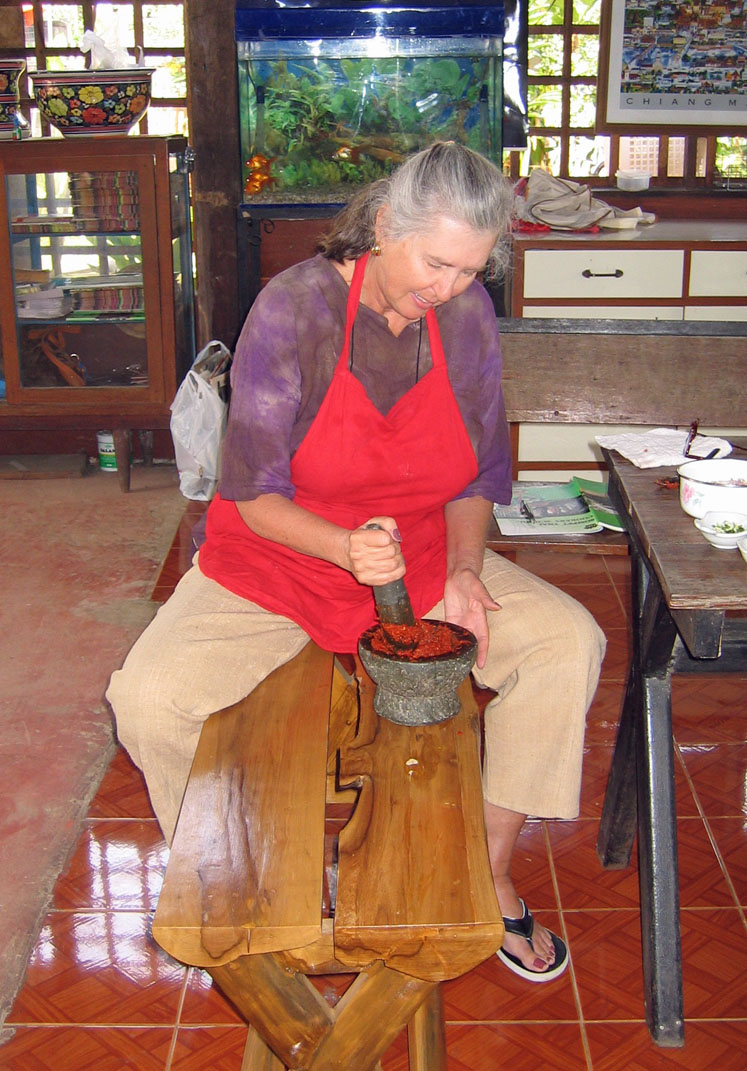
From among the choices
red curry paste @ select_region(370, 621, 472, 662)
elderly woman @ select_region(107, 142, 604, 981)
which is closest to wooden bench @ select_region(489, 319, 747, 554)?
elderly woman @ select_region(107, 142, 604, 981)

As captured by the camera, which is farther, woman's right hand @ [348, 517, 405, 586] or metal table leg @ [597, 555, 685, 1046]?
metal table leg @ [597, 555, 685, 1046]

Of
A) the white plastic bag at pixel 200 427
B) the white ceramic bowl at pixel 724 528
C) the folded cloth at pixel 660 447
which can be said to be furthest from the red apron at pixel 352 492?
the white plastic bag at pixel 200 427

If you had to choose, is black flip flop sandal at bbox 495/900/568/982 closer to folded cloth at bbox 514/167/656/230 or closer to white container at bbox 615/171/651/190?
folded cloth at bbox 514/167/656/230

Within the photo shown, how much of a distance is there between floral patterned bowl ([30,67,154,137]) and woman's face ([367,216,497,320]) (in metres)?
2.87

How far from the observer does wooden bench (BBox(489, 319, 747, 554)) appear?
99.0 inches

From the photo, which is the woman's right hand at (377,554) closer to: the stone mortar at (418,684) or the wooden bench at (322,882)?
the stone mortar at (418,684)

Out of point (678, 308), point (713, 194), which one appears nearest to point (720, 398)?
point (678, 308)

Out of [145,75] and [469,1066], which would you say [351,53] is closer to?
[145,75]

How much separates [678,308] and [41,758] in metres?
2.79

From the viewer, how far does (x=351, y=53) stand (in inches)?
169

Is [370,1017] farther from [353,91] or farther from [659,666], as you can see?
[353,91]

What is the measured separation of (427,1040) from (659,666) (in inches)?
27.3

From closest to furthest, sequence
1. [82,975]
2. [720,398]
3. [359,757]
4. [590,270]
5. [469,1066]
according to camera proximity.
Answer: [359,757], [469,1066], [82,975], [720,398], [590,270]

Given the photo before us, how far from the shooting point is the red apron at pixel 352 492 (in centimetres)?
179
